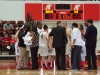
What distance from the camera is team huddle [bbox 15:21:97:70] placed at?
12.1 metres

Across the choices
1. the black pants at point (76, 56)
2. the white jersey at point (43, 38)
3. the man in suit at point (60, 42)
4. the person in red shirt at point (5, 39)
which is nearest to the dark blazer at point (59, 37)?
the man in suit at point (60, 42)

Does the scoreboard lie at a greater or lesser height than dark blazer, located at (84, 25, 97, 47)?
greater

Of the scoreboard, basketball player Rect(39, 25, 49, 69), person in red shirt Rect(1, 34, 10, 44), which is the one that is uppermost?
the scoreboard

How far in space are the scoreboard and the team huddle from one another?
880 centimetres

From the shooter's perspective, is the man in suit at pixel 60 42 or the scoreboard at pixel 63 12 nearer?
the man in suit at pixel 60 42

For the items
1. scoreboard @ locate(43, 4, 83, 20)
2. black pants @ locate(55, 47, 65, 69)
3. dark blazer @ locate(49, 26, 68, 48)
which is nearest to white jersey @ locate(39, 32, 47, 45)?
dark blazer @ locate(49, 26, 68, 48)

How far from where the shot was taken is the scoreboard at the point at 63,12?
72.1 ft

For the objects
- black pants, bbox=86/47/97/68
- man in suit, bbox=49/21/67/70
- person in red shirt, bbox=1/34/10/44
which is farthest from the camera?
person in red shirt, bbox=1/34/10/44

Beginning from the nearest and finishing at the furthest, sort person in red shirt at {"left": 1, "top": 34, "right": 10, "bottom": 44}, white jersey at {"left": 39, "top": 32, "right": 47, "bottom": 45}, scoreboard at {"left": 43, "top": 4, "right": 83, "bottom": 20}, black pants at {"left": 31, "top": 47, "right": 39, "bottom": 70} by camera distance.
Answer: black pants at {"left": 31, "top": 47, "right": 39, "bottom": 70} < white jersey at {"left": 39, "top": 32, "right": 47, "bottom": 45} < person in red shirt at {"left": 1, "top": 34, "right": 10, "bottom": 44} < scoreboard at {"left": 43, "top": 4, "right": 83, "bottom": 20}

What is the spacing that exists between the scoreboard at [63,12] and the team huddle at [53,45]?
8.80 metres

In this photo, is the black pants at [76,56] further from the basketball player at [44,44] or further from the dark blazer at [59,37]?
the basketball player at [44,44]

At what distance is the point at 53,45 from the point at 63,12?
10140mm

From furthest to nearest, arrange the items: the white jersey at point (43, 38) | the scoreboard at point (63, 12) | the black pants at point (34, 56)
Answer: the scoreboard at point (63, 12) → the white jersey at point (43, 38) → the black pants at point (34, 56)

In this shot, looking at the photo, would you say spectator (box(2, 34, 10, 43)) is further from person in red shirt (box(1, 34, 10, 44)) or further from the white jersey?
the white jersey
